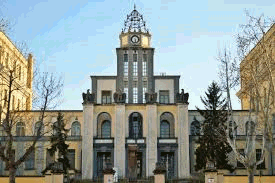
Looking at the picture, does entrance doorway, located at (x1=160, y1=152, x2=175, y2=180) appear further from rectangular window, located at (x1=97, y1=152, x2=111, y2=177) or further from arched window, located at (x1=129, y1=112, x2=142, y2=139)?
rectangular window, located at (x1=97, y1=152, x2=111, y2=177)

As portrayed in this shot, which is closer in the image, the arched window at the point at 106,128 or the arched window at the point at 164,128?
the arched window at the point at 106,128

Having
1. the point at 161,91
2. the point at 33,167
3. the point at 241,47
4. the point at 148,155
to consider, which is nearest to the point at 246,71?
the point at 241,47

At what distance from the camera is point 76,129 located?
63.3 metres

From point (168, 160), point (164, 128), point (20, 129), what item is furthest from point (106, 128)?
point (20, 129)

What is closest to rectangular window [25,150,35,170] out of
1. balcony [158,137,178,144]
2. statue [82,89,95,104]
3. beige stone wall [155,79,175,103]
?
statue [82,89,95,104]

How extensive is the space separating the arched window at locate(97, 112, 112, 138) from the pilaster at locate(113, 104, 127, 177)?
5.64ft

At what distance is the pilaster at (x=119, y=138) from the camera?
56500 mm

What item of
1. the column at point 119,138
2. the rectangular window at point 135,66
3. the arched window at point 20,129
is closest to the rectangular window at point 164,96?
the rectangular window at point 135,66

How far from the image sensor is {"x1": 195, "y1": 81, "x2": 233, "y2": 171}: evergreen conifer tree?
2059 inches

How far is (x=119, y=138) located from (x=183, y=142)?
26.2ft

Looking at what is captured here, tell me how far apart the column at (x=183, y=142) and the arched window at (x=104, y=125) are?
893cm

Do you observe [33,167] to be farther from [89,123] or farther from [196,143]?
[196,143]

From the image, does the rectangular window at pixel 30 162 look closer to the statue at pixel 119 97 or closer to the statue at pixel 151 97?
the statue at pixel 119 97

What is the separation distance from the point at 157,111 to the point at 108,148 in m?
7.78
